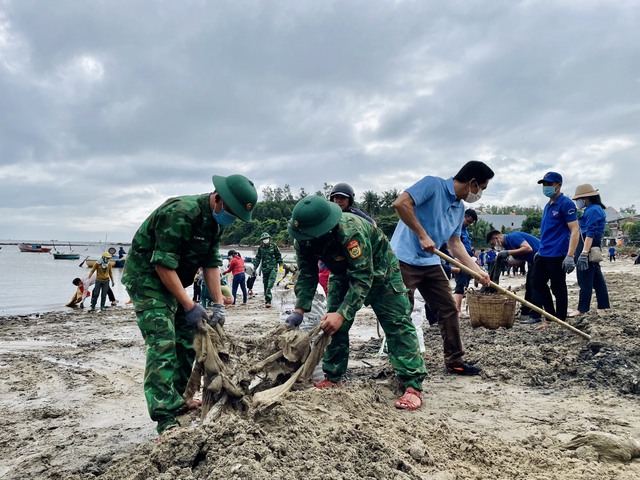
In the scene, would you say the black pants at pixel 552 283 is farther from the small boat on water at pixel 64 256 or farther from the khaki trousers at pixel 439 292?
the small boat on water at pixel 64 256

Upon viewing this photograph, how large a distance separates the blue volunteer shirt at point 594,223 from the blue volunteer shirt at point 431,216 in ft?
9.53

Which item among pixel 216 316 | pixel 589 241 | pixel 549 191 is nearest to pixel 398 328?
pixel 216 316

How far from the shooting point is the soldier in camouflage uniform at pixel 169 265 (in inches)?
113

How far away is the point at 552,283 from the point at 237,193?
493cm

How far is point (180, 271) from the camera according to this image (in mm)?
3299

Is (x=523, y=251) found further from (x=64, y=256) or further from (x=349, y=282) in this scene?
(x=64, y=256)

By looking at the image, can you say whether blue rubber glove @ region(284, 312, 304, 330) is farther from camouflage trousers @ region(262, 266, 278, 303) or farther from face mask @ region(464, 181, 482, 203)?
camouflage trousers @ region(262, 266, 278, 303)

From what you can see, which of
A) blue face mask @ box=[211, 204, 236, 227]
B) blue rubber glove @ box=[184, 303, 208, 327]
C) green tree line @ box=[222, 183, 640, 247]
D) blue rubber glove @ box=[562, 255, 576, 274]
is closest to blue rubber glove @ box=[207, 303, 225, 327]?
blue rubber glove @ box=[184, 303, 208, 327]

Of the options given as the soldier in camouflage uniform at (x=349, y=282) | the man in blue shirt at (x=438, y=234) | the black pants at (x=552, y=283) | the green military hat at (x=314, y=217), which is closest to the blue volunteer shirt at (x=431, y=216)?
the man in blue shirt at (x=438, y=234)

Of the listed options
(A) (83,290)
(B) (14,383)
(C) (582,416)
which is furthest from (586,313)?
(A) (83,290)

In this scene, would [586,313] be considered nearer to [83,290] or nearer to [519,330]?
[519,330]

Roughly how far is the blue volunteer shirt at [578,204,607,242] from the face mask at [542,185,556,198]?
74cm

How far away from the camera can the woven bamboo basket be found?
6156 mm

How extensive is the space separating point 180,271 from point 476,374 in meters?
2.93
